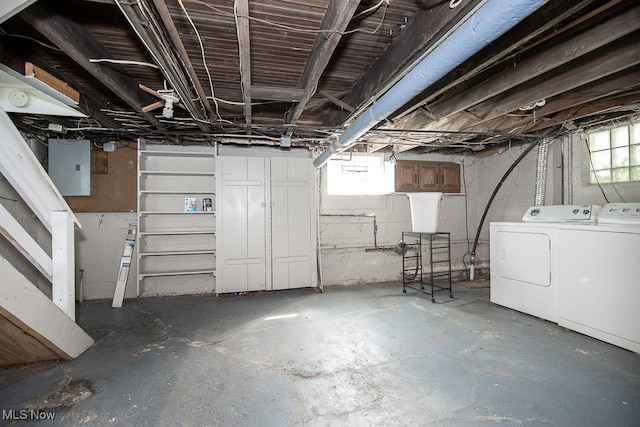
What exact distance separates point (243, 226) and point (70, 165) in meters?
2.43

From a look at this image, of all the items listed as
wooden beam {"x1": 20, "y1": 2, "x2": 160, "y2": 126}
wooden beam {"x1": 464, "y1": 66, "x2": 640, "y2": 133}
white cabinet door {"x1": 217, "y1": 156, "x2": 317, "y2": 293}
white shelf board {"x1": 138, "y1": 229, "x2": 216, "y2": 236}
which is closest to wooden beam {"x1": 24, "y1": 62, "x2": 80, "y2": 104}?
wooden beam {"x1": 20, "y1": 2, "x2": 160, "y2": 126}

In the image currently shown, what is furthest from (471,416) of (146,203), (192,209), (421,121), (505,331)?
(146,203)

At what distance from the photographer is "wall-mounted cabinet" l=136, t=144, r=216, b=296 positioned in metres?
4.01

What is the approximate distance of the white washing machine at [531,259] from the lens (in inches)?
117

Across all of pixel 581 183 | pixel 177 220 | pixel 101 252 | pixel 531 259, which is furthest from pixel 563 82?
pixel 101 252

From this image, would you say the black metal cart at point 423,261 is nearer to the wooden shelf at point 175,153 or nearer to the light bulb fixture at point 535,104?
the light bulb fixture at point 535,104

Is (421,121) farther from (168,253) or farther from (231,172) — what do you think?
(168,253)

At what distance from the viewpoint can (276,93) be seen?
2.51 m

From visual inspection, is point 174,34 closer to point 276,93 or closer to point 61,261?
point 276,93

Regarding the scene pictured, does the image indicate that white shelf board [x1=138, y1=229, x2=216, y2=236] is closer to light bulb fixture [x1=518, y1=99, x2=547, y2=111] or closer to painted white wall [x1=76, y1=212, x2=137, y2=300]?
painted white wall [x1=76, y1=212, x2=137, y2=300]

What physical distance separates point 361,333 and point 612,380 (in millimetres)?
1838

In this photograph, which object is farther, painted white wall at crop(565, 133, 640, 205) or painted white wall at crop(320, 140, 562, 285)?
painted white wall at crop(320, 140, 562, 285)

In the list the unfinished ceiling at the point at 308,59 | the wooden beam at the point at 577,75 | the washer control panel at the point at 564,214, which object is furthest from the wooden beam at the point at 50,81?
the washer control panel at the point at 564,214

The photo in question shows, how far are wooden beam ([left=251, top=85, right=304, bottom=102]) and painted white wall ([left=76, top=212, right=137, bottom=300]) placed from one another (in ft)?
9.65
